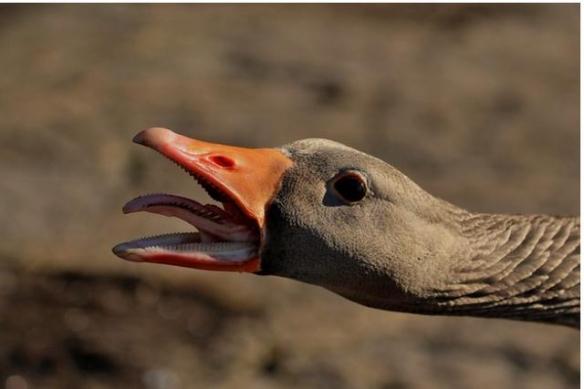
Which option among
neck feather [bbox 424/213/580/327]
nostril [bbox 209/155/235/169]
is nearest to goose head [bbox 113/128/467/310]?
nostril [bbox 209/155/235/169]

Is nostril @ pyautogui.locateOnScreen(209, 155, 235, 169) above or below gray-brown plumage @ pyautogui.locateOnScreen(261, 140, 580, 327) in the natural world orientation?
above

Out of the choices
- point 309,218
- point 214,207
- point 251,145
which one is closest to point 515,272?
point 309,218

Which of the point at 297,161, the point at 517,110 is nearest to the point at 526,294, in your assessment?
the point at 297,161

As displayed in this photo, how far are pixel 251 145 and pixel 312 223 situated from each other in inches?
264

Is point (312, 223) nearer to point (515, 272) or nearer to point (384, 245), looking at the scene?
point (384, 245)

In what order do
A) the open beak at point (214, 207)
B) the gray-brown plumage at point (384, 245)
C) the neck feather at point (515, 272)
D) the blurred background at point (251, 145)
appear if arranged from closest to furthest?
1. the open beak at point (214, 207)
2. the gray-brown plumage at point (384, 245)
3. the neck feather at point (515, 272)
4. the blurred background at point (251, 145)

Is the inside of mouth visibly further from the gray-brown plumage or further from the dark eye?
the dark eye

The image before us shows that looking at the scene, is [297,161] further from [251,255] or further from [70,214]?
[70,214]

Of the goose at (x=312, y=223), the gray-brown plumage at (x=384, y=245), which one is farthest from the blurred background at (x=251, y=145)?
the goose at (x=312, y=223)

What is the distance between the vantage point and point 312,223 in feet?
16.5

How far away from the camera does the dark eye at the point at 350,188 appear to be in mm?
5055

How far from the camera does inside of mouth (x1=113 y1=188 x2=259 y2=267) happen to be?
4922 millimetres

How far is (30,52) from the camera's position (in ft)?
43.2

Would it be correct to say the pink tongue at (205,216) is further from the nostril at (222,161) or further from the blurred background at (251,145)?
the blurred background at (251,145)
